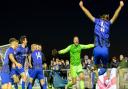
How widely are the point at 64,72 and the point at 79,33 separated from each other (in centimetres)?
692

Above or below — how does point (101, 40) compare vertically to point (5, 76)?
above

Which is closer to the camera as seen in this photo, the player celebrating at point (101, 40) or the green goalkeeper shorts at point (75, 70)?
the player celebrating at point (101, 40)

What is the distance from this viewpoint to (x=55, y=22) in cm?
2702

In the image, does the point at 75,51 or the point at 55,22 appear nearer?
the point at 75,51

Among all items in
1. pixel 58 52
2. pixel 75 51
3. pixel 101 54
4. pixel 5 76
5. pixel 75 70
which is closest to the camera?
pixel 101 54

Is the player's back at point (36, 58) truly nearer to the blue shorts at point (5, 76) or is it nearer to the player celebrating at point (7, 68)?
the player celebrating at point (7, 68)

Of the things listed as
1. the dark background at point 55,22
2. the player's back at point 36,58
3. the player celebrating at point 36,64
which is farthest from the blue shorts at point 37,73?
the dark background at point 55,22

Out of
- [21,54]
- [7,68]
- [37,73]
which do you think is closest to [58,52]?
[21,54]

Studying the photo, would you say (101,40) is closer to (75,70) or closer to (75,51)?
(75,51)

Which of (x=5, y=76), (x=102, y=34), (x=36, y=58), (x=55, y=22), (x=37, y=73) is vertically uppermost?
(x=55, y=22)

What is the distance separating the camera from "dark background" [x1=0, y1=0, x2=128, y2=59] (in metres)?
26.0

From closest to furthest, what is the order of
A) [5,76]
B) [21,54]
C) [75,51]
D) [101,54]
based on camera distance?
1. [101,54]
2. [5,76]
3. [21,54]
4. [75,51]

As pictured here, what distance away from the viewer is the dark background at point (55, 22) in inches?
1022

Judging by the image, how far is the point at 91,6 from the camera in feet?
85.0
